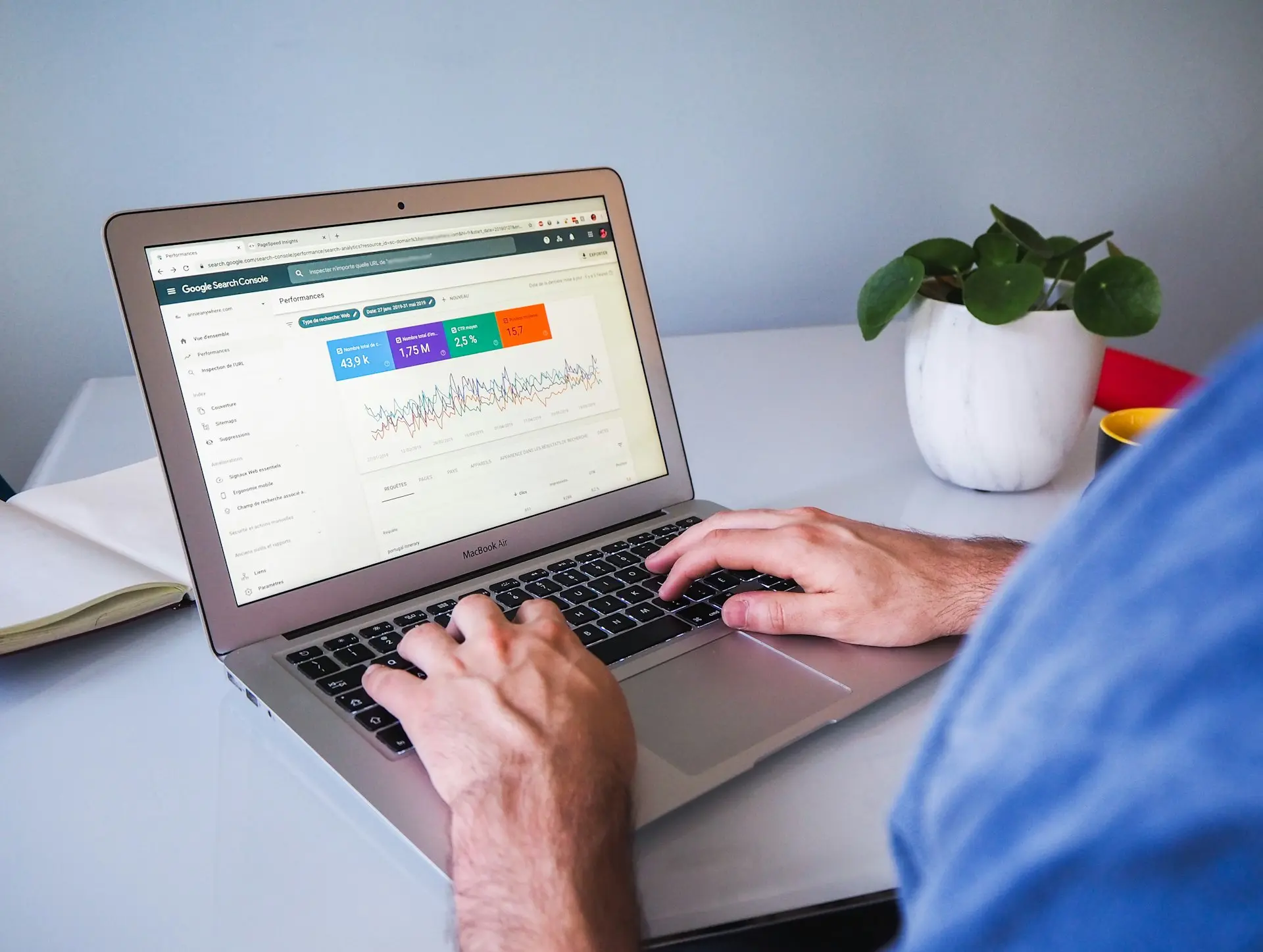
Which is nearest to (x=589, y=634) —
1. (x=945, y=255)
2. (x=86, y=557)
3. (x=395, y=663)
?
(x=395, y=663)

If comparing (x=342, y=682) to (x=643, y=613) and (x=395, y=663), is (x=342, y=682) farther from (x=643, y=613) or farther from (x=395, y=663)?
(x=643, y=613)

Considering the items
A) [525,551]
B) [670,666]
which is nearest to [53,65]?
[525,551]

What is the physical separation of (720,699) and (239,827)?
294mm

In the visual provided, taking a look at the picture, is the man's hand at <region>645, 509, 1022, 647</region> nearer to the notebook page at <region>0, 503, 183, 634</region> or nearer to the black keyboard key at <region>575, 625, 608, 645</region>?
the black keyboard key at <region>575, 625, 608, 645</region>

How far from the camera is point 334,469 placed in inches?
28.4

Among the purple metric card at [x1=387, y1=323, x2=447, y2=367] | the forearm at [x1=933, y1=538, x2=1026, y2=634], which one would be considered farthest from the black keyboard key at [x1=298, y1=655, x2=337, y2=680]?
the forearm at [x1=933, y1=538, x2=1026, y2=634]

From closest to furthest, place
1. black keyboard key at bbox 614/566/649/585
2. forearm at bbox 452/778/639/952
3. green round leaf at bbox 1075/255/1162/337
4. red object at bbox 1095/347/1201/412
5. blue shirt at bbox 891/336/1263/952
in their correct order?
blue shirt at bbox 891/336/1263/952
forearm at bbox 452/778/639/952
black keyboard key at bbox 614/566/649/585
green round leaf at bbox 1075/255/1162/337
red object at bbox 1095/347/1201/412

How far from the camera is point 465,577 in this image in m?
0.78

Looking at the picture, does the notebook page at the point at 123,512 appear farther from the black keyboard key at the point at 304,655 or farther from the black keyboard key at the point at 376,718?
the black keyboard key at the point at 376,718

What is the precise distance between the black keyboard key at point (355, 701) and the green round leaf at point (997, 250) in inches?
27.9

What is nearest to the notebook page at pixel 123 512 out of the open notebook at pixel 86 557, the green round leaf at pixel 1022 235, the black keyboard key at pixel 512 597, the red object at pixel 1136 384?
the open notebook at pixel 86 557

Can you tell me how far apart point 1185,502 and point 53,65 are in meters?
1.57

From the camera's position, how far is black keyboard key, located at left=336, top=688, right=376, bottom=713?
60 centimetres

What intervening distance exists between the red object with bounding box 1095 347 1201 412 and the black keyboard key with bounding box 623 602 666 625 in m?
0.84
